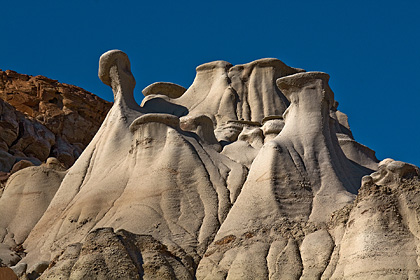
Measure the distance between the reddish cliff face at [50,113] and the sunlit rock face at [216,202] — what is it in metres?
22.0

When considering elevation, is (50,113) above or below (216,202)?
above

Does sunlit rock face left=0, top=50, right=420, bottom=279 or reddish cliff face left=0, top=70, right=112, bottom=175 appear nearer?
sunlit rock face left=0, top=50, right=420, bottom=279

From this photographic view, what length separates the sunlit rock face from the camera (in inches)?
797

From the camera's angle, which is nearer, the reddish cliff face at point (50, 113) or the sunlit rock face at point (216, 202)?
the sunlit rock face at point (216, 202)

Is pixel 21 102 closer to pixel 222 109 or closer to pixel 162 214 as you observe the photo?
pixel 222 109

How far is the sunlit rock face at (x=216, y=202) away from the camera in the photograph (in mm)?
20234

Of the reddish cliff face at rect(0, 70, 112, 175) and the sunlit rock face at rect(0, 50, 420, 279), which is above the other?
the reddish cliff face at rect(0, 70, 112, 175)

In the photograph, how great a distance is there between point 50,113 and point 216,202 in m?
38.5

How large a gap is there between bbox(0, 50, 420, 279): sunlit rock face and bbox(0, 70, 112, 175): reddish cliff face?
22.0 meters

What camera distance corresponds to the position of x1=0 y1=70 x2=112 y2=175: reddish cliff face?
53.8 metres

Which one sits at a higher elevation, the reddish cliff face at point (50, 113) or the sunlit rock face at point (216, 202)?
the reddish cliff face at point (50, 113)

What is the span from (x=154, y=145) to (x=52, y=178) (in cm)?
354

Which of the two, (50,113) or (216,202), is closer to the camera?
(216,202)

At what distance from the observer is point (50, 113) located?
6153 centimetres
